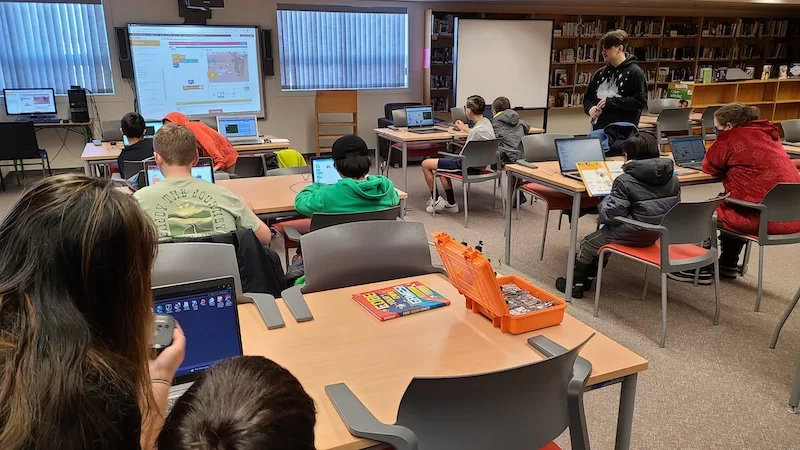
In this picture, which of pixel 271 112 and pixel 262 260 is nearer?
pixel 262 260

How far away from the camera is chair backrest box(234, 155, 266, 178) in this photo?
511 cm

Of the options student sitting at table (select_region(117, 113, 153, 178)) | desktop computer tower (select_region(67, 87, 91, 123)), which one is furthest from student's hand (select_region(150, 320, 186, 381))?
desktop computer tower (select_region(67, 87, 91, 123))

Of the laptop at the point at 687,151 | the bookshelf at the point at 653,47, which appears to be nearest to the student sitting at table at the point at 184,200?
the laptop at the point at 687,151

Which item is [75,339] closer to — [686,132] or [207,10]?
[207,10]

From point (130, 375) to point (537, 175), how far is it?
3401 millimetres

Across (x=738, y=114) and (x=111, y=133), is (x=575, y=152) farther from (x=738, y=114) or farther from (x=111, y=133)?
(x=111, y=133)

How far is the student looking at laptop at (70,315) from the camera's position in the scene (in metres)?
0.79

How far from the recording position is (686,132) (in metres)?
7.97

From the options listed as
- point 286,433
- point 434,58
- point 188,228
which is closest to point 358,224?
point 188,228

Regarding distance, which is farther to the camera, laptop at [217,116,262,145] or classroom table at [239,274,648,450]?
laptop at [217,116,262,145]

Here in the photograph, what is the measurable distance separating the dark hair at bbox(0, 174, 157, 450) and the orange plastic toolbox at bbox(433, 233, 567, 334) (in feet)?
3.25

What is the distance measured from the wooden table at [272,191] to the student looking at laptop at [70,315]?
→ 2370mm

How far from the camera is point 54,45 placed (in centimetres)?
725

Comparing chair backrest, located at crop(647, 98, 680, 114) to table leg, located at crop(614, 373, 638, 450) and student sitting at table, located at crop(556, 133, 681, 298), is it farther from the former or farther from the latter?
table leg, located at crop(614, 373, 638, 450)
